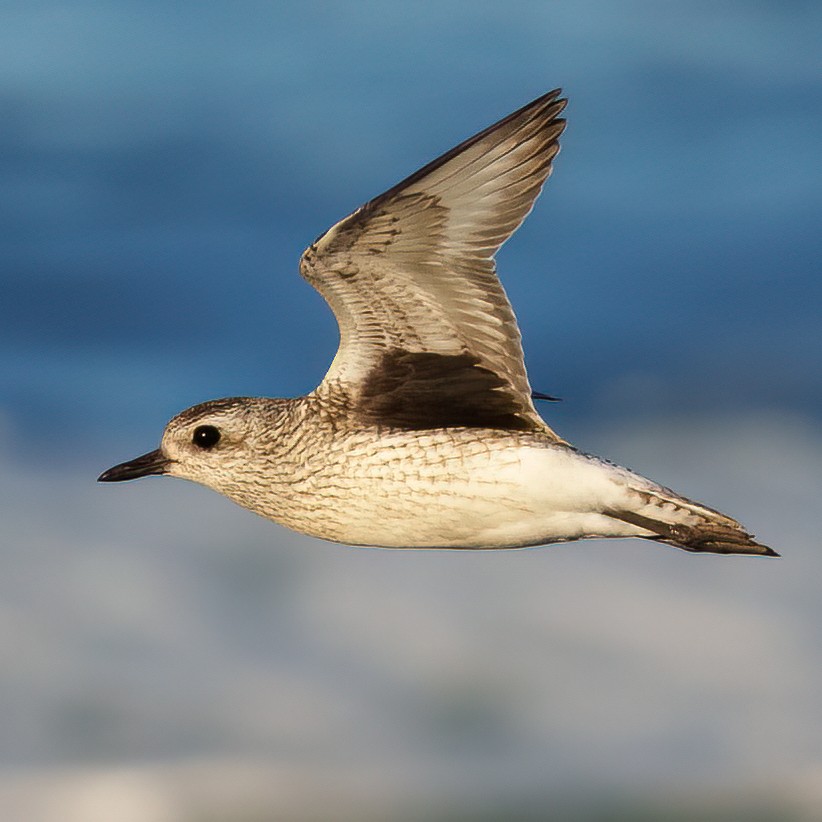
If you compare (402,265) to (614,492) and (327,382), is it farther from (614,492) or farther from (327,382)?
(614,492)

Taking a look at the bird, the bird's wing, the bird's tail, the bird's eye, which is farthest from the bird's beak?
the bird's tail

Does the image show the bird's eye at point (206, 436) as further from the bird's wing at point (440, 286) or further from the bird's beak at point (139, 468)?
the bird's wing at point (440, 286)

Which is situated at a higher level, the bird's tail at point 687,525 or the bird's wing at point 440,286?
the bird's wing at point 440,286

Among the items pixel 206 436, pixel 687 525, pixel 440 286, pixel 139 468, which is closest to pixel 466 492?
pixel 440 286

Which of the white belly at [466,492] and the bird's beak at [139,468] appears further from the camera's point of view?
the bird's beak at [139,468]

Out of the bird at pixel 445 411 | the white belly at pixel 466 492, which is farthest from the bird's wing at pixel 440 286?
the white belly at pixel 466 492

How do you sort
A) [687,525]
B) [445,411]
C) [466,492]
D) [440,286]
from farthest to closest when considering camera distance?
1. [445,411]
2. [687,525]
3. [440,286]
4. [466,492]

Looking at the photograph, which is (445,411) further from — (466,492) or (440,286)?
(440,286)
